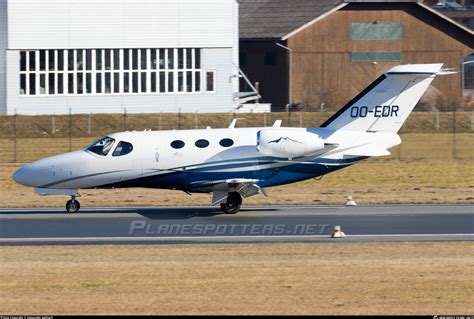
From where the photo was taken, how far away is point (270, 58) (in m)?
82.7

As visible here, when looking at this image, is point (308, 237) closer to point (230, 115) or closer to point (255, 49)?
point (230, 115)

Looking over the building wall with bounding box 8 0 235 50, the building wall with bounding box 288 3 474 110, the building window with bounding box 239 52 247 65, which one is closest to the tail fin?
the building wall with bounding box 8 0 235 50

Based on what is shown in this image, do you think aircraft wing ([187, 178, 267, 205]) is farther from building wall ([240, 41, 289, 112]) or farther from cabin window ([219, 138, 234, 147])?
building wall ([240, 41, 289, 112])

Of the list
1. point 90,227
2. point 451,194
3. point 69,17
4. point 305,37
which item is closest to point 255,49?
point 305,37

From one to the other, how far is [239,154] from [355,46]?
49.4 metres

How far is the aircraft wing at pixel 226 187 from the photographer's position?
98.3 ft

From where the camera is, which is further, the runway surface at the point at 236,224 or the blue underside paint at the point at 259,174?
the blue underside paint at the point at 259,174

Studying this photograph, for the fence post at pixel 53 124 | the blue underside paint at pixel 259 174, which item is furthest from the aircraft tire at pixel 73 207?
the fence post at pixel 53 124

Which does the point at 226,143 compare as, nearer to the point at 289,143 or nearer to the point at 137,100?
the point at 289,143

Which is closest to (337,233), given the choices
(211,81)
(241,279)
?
(241,279)

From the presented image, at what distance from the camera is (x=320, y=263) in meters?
22.0

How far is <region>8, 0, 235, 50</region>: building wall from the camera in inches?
2667

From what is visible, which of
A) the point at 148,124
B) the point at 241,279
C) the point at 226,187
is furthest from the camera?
the point at 148,124

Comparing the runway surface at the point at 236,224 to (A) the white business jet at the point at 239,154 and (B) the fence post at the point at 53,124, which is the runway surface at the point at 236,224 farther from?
(B) the fence post at the point at 53,124
